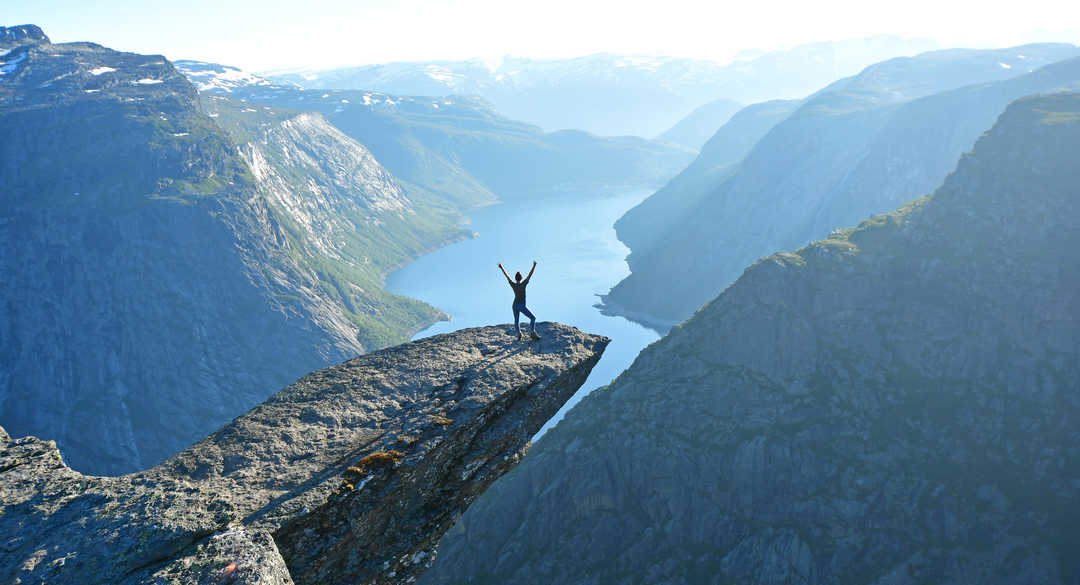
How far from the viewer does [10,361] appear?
559 feet

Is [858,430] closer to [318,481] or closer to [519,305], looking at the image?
[519,305]

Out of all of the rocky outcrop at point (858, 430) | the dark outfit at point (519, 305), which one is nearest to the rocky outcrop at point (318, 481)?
the dark outfit at point (519, 305)

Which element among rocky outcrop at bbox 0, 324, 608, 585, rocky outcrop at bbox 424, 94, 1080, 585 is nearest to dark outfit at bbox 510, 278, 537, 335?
rocky outcrop at bbox 0, 324, 608, 585

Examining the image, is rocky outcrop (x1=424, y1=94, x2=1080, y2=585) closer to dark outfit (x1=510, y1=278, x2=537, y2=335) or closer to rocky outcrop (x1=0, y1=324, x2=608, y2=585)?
dark outfit (x1=510, y1=278, x2=537, y2=335)

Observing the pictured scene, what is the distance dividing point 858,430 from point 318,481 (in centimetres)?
11830

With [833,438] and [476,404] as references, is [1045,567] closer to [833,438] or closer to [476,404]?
[833,438]

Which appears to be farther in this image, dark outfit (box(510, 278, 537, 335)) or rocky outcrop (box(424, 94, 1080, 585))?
rocky outcrop (box(424, 94, 1080, 585))

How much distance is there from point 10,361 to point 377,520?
21281 cm

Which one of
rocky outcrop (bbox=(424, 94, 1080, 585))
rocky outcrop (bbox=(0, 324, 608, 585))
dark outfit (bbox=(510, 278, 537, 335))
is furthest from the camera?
rocky outcrop (bbox=(424, 94, 1080, 585))

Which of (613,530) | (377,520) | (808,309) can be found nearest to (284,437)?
(377,520)

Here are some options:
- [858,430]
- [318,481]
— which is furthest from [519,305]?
[858,430]

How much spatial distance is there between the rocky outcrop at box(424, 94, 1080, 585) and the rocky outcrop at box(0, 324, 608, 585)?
313 ft

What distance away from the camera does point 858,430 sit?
4427 inches

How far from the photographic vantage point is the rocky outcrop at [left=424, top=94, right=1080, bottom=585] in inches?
3944
